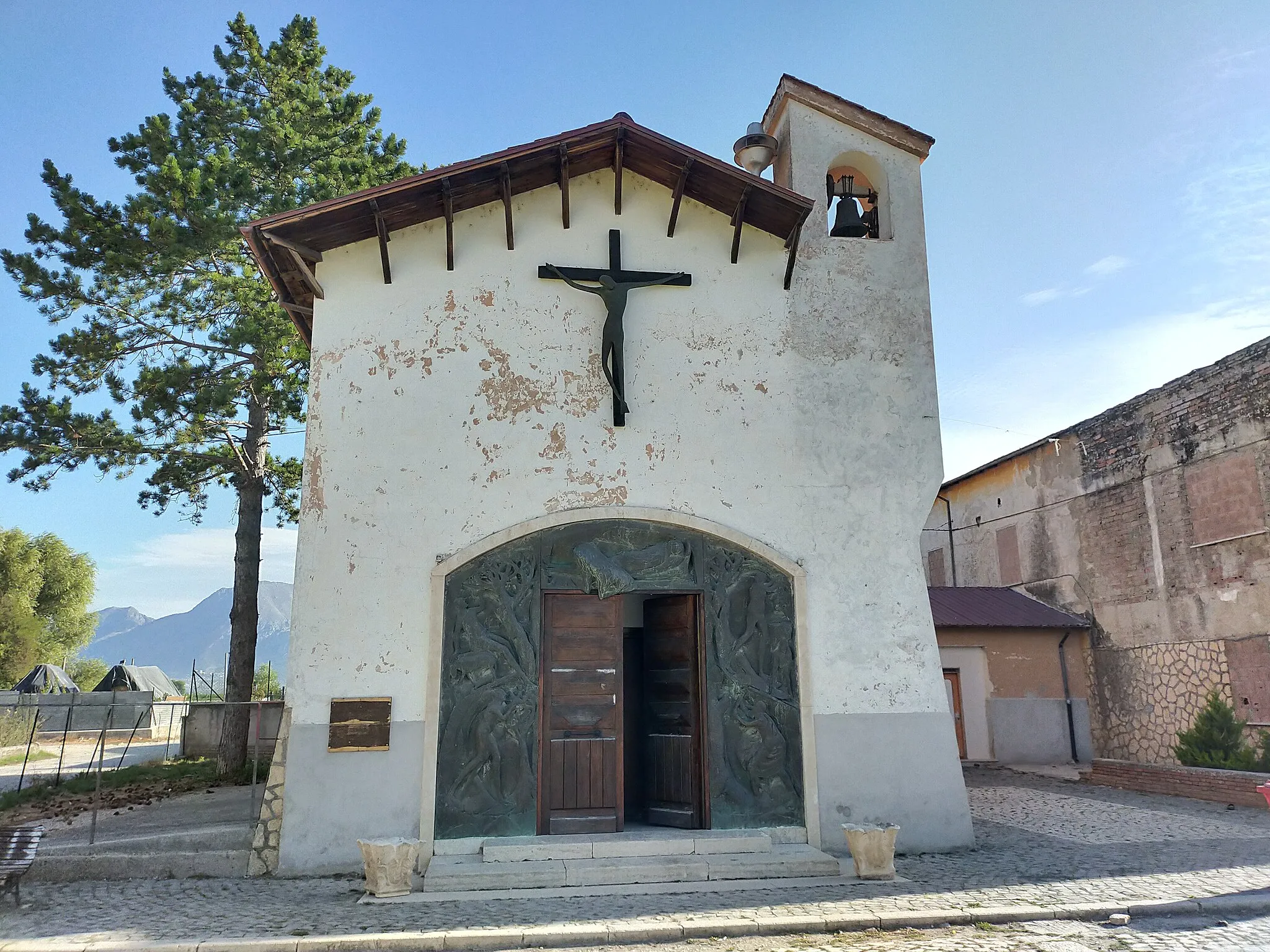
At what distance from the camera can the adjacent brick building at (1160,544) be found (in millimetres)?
13992

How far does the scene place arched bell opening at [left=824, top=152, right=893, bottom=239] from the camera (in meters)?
11.0

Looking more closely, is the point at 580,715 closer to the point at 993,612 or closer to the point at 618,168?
the point at 618,168

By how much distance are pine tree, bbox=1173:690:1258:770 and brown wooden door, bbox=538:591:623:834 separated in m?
10.4

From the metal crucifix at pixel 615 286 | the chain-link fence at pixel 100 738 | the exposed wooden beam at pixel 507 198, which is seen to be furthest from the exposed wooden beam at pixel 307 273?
the chain-link fence at pixel 100 738

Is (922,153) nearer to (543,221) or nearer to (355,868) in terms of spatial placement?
(543,221)

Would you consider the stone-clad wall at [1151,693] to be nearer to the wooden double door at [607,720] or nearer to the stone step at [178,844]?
the wooden double door at [607,720]

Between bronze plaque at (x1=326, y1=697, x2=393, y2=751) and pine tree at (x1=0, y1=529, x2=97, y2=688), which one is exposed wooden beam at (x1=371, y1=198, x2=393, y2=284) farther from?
pine tree at (x1=0, y1=529, x2=97, y2=688)

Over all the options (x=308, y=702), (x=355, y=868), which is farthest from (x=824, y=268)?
(x=355, y=868)

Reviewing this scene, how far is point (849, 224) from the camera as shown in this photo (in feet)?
35.8

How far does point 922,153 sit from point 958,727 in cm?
1116

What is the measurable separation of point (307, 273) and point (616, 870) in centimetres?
682

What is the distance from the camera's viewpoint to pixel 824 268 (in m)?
10.7

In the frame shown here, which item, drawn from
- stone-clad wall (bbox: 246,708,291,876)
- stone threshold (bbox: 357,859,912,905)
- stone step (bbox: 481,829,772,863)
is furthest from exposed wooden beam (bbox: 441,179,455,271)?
stone threshold (bbox: 357,859,912,905)

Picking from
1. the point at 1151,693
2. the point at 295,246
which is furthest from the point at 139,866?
the point at 1151,693
